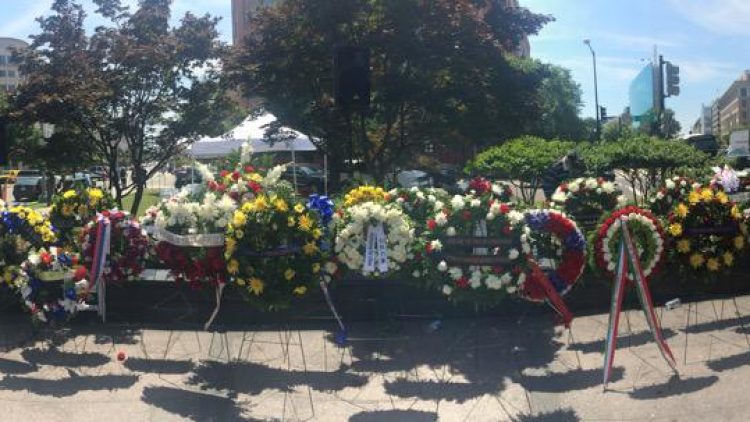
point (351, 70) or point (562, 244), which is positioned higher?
point (351, 70)

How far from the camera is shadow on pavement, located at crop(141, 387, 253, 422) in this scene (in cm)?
514

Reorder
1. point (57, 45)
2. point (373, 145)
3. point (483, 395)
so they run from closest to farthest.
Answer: point (483, 395), point (57, 45), point (373, 145)

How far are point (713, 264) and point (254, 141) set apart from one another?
13.0 m

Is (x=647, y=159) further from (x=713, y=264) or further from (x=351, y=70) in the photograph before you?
(x=713, y=264)

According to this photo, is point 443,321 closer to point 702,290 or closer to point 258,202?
point 258,202

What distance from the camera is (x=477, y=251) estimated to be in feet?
20.9

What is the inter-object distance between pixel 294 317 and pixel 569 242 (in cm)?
287

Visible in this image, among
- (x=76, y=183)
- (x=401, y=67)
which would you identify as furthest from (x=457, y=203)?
(x=401, y=67)

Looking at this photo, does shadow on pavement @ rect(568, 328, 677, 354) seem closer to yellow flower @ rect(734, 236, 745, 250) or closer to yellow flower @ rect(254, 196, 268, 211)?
yellow flower @ rect(734, 236, 745, 250)

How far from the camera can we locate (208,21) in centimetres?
1480

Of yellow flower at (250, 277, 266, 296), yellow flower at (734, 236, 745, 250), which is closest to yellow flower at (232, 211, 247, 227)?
yellow flower at (250, 277, 266, 296)

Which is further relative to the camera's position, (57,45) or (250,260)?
(57,45)

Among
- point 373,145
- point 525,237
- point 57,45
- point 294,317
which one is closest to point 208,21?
point 57,45

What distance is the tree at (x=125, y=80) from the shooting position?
1327cm
